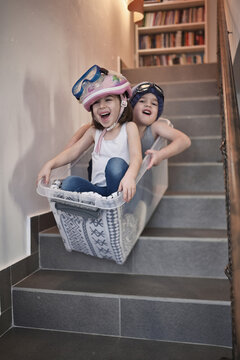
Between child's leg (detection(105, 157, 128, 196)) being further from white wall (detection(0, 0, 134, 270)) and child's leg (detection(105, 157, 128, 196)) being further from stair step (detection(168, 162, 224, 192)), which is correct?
stair step (detection(168, 162, 224, 192))

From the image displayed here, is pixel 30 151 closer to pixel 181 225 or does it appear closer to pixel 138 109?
pixel 138 109

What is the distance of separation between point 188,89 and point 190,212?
1.78 metres

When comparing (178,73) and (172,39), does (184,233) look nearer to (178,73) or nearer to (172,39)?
(178,73)

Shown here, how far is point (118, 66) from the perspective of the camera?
144 inches

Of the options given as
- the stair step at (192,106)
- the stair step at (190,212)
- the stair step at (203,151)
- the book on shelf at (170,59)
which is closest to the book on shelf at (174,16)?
the book on shelf at (170,59)

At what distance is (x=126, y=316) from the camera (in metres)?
1.26

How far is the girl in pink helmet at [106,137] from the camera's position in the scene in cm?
136

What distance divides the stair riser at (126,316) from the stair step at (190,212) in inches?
22.6

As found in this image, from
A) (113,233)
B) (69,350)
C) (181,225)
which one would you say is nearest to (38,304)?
(69,350)

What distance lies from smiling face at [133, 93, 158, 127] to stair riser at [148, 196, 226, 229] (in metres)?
0.42

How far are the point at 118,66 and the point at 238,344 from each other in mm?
3452

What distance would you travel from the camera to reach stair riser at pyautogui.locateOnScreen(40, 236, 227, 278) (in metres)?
1.43

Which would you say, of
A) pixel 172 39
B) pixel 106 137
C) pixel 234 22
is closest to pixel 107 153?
pixel 106 137

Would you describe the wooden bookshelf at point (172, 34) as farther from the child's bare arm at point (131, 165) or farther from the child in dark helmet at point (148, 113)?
the child's bare arm at point (131, 165)
